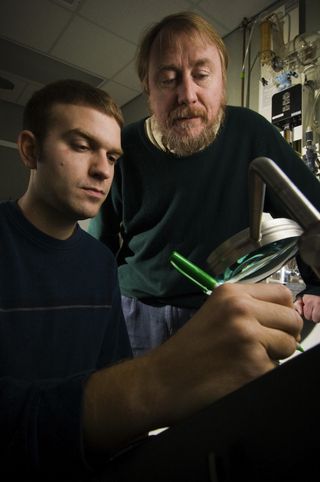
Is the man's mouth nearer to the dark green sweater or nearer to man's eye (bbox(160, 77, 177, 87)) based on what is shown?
the dark green sweater

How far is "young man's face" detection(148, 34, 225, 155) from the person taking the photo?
813mm

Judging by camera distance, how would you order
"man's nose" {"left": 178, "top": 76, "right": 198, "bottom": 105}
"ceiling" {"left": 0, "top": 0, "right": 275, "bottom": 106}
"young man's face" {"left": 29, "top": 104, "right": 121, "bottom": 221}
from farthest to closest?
1. "ceiling" {"left": 0, "top": 0, "right": 275, "bottom": 106}
2. "man's nose" {"left": 178, "top": 76, "right": 198, "bottom": 105}
3. "young man's face" {"left": 29, "top": 104, "right": 121, "bottom": 221}

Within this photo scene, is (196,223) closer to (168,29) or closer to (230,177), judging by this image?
(230,177)

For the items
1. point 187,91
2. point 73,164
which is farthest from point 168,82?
point 73,164

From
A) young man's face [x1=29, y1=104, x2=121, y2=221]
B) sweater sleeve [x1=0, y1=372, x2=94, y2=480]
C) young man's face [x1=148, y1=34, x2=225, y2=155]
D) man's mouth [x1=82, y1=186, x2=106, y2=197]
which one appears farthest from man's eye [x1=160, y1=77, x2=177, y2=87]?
sweater sleeve [x1=0, y1=372, x2=94, y2=480]

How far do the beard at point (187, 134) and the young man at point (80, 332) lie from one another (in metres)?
0.15

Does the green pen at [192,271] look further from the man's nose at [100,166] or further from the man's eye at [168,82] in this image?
the man's eye at [168,82]

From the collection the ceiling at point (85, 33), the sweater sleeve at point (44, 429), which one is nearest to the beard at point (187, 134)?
the sweater sleeve at point (44, 429)

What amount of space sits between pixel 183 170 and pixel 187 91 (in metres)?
0.20

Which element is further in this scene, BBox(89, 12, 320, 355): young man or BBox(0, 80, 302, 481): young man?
BBox(89, 12, 320, 355): young man

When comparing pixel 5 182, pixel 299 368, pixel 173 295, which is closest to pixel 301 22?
pixel 173 295

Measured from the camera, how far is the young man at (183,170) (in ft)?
2.69

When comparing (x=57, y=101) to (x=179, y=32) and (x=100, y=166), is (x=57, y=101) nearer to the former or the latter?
(x=100, y=166)

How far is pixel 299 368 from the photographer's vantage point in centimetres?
14
